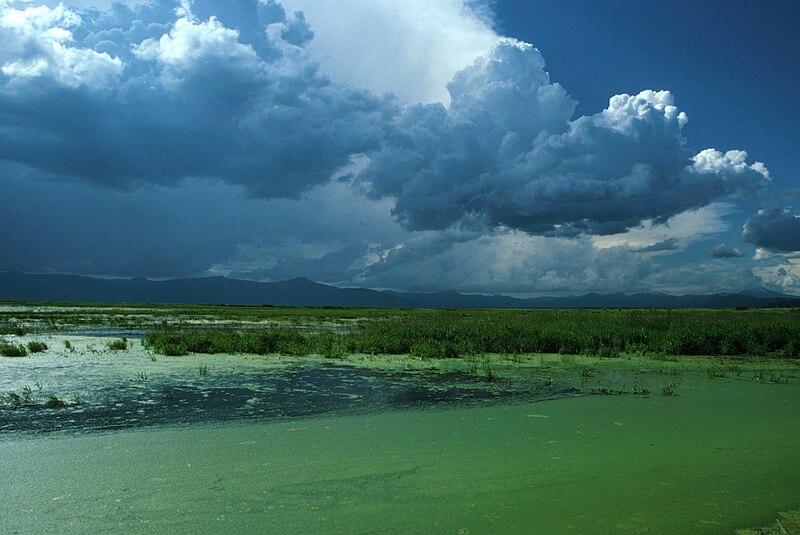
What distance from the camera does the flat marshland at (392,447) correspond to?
13.5 feet

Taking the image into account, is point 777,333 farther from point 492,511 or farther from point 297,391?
point 492,511

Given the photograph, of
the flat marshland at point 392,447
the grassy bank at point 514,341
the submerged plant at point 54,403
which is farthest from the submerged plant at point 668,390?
the submerged plant at point 54,403

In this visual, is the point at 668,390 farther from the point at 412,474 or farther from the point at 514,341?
the point at 514,341

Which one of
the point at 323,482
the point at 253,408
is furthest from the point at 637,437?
the point at 253,408

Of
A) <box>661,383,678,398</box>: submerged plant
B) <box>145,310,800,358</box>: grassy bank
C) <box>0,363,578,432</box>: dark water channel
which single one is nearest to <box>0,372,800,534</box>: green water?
<box>0,363,578,432</box>: dark water channel

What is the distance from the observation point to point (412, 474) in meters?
5.06

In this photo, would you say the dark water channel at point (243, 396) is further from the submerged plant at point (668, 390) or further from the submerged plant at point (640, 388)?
the submerged plant at point (668, 390)

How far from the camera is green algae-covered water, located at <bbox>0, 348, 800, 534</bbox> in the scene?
13.1 feet

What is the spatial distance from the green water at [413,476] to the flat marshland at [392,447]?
24mm

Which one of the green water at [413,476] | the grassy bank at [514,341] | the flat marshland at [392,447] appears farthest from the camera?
the grassy bank at [514,341]

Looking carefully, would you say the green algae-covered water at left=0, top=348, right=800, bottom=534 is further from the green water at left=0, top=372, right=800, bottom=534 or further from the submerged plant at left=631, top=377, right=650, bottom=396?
the submerged plant at left=631, top=377, right=650, bottom=396

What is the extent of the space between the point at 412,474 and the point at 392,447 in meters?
0.96

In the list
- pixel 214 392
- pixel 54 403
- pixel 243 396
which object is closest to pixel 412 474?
pixel 243 396

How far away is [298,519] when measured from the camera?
3.99m
